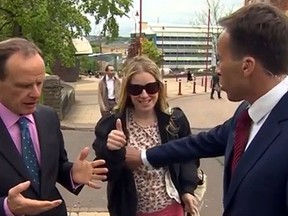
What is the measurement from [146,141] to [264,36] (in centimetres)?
131

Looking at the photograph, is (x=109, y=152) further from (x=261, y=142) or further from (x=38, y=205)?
(x=261, y=142)

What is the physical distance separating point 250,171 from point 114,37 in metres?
19.1

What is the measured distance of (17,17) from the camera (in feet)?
52.0

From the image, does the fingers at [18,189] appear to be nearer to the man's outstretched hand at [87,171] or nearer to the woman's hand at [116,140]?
the man's outstretched hand at [87,171]

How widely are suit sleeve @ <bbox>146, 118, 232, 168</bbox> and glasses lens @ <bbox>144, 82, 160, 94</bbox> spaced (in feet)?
1.28

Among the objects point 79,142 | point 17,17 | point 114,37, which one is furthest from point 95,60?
point 79,142

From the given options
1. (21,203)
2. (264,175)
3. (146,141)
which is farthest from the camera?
(146,141)

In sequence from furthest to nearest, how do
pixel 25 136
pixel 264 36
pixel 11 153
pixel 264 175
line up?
pixel 25 136, pixel 11 153, pixel 264 36, pixel 264 175

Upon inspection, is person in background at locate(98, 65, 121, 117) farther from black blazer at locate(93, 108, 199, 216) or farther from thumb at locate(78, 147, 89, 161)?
thumb at locate(78, 147, 89, 161)

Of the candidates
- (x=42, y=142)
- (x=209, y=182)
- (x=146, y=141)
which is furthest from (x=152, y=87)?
(x=209, y=182)

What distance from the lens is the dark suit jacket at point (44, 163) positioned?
2270 millimetres

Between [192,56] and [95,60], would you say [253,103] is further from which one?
[192,56]

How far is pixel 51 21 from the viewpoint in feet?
54.9

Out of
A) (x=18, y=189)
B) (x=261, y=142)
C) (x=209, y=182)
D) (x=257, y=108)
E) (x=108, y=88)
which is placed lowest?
(x=209, y=182)
